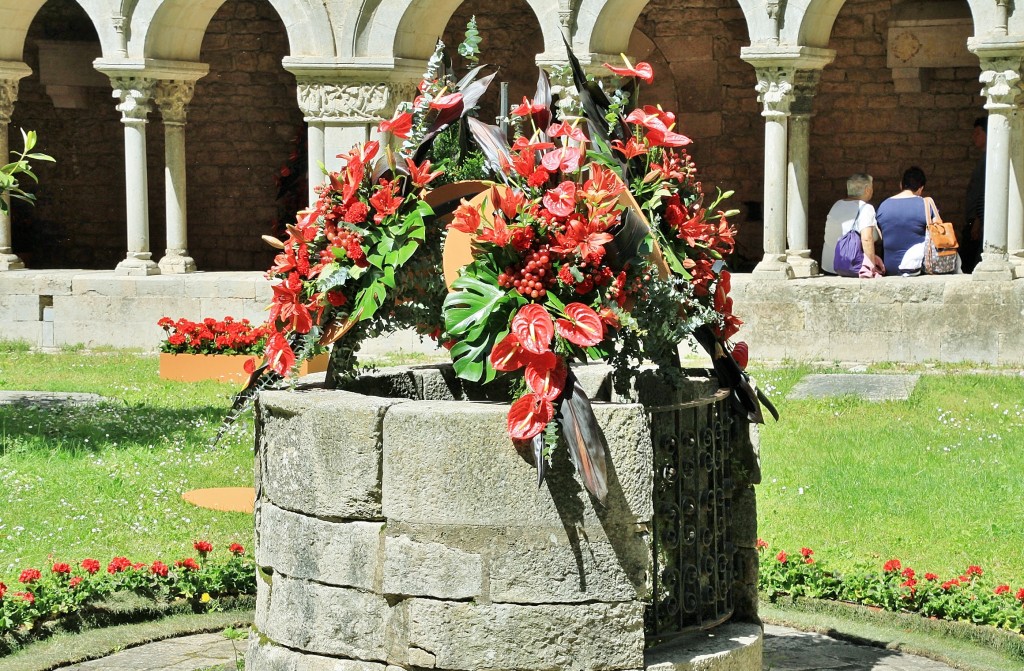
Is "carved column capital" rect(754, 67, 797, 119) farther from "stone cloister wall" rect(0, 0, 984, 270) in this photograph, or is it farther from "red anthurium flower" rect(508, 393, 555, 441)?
"red anthurium flower" rect(508, 393, 555, 441)

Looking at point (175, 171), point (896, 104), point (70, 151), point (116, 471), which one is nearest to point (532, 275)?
point (116, 471)

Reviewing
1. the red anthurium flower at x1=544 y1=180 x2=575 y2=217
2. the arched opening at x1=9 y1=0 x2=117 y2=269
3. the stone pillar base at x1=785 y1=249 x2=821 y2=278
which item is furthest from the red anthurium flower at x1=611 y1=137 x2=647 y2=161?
the arched opening at x1=9 y1=0 x2=117 y2=269

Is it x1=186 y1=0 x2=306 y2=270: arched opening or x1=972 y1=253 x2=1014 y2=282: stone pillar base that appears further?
x1=186 y1=0 x2=306 y2=270: arched opening

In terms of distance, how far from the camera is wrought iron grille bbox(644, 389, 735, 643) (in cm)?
426

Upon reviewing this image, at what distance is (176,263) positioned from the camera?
13664mm

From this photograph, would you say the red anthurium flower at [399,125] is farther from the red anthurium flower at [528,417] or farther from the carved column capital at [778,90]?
the carved column capital at [778,90]

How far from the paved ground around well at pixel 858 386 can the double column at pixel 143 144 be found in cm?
589

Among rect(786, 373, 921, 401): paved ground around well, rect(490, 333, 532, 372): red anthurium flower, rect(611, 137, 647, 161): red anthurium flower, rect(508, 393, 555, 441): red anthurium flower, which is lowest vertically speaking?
rect(786, 373, 921, 401): paved ground around well

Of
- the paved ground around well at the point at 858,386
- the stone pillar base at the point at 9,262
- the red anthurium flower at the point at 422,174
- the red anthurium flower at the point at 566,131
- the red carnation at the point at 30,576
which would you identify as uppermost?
the red anthurium flower at the point at 566,131

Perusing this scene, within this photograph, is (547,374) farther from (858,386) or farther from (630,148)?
(858,386)

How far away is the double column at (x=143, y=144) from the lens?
1342cm

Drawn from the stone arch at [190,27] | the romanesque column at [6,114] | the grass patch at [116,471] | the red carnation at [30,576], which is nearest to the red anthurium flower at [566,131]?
the grass patch at [116,471]

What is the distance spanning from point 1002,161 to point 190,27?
6.91 m

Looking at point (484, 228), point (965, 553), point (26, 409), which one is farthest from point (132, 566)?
point (26, 409)
